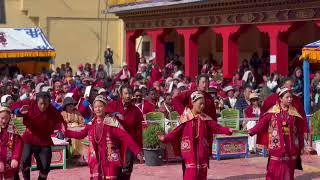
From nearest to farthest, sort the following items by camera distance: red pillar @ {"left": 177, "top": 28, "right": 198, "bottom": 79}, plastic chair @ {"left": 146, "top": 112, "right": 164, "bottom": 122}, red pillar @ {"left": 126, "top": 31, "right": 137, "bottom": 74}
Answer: plastic chair @ {"left": 146, "top": 112, "right": 164, "bottom": 122} → red pillar @ {"left": 177, "top": 28, "right": 198, "bottom": 79} → red pillar @ {"left": 126, "top": 31, "right": 137, "bottom": 74}

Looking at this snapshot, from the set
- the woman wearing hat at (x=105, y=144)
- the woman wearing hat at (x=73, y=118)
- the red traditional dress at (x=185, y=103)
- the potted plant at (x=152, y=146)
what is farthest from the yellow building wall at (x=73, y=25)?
the woman wearing hat at (x=105, y=144)

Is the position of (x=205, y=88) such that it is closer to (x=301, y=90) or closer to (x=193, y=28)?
(x=301, y=90)

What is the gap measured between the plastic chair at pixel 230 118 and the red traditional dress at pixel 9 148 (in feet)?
22.6

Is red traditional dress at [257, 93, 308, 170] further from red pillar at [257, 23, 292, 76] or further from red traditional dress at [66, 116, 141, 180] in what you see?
red pillar at [257, 23, 292, 76]

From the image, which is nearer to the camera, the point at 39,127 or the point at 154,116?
the point at 39,127

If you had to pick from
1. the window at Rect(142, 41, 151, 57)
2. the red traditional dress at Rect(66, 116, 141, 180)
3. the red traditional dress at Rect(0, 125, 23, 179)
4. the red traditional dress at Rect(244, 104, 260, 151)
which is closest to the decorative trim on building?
the red traditional dress at Rect(244, 104, 260, 151)

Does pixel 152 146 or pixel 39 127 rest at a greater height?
pixel 39 127

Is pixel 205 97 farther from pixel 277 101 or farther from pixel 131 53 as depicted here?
pixel 131 53

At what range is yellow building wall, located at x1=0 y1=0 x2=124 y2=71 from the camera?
35.4 metres

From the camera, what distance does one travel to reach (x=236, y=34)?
2361cm

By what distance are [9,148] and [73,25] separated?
27.8 metres

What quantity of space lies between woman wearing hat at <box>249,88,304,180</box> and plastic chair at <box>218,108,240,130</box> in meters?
5.46

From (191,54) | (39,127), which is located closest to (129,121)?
(39,127)

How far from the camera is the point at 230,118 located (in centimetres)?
1611
